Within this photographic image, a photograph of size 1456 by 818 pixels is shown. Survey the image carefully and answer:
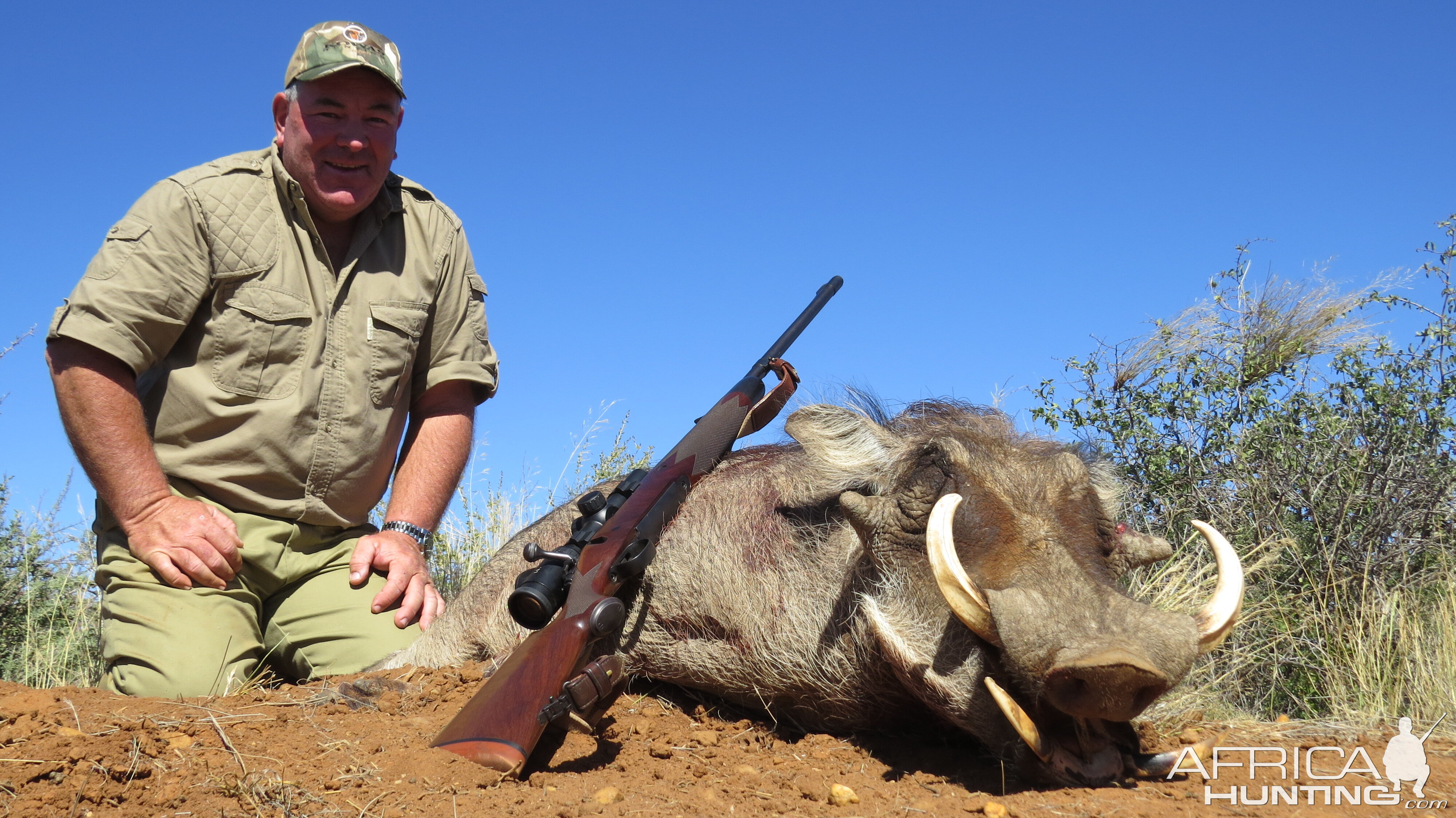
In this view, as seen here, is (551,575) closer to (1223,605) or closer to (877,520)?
(877,520)

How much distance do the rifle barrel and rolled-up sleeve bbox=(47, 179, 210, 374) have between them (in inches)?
90.4

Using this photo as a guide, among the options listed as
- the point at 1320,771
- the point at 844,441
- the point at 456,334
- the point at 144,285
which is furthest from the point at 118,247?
the point at 1320,771

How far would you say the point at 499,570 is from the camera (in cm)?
441

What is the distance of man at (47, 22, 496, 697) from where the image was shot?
4.02m

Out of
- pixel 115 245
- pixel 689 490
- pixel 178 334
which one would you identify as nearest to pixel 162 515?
pixel 178 334

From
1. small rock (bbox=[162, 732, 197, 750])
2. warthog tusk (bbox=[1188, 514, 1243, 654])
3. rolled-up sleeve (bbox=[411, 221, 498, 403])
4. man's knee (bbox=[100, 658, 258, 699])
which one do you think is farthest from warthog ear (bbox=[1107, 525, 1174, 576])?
man's knee (bbox=[100, 658, 258, 699])

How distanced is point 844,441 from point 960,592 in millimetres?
1050

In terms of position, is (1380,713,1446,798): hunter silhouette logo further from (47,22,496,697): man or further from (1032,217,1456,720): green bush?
(47,22,496,697): man

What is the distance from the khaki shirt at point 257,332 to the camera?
160 inches

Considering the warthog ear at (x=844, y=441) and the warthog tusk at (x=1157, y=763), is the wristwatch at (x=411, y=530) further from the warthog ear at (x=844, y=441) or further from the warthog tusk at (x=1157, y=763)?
the warthog tusk at (x=1157, y=763)

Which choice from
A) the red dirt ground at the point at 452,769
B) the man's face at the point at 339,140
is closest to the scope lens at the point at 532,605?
the red dirt ground at the point at 452,769

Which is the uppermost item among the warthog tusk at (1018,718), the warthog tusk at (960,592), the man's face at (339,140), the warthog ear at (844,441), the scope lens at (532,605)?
the man's face at (339,140)

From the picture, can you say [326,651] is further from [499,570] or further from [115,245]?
[115,245]

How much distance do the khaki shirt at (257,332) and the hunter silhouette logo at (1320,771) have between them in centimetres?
347
